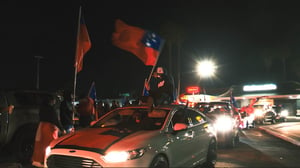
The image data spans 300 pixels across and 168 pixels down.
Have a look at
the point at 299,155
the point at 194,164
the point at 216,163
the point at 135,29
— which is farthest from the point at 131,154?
the point at 299,155

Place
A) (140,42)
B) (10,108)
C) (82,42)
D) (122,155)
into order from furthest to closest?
(82,42)
(140,42)
(10,108)
(122,155)

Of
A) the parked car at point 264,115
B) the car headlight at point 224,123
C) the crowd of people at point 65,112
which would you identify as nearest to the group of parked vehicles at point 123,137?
the crowd of people at point 65,112

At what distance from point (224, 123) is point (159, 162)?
5.78 metres

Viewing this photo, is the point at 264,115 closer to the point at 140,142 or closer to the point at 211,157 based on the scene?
the point at 211,157

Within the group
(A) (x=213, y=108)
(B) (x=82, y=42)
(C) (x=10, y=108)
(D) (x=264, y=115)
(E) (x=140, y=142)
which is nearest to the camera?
(E) (x=140, y=142)

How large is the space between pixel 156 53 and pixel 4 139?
480cm

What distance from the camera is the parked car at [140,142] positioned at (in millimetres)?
4566

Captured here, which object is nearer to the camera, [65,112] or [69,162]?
[69,162]

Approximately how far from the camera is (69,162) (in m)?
4.65

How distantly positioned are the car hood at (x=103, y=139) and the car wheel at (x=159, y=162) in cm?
34

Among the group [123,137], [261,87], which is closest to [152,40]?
[123,137]

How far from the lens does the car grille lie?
4488 millimetres

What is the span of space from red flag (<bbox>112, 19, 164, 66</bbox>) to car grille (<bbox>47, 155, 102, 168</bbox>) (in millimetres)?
5158

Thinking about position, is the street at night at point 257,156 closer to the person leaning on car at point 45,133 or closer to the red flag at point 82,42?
the person leaning on car at point 45,133
